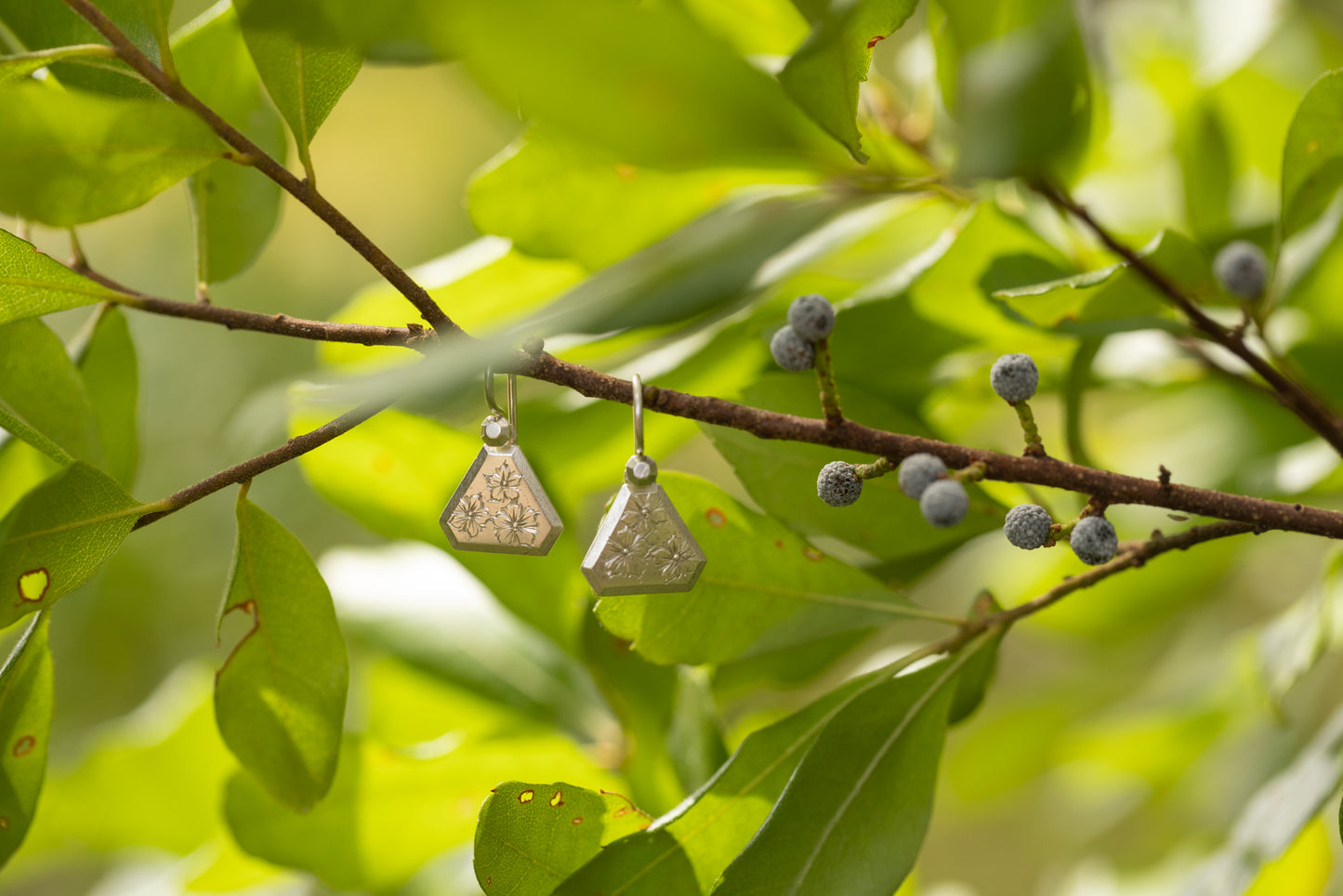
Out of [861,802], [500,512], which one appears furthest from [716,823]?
[500,512]

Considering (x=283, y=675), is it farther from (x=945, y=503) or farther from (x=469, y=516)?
(x=945, y=503)

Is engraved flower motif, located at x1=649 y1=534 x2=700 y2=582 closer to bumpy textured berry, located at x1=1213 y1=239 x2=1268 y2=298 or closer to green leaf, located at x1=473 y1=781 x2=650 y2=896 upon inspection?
green leaf, located at x1=473 y1=781 x2=650 y2=896

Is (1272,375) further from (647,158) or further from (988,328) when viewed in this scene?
(647,158)

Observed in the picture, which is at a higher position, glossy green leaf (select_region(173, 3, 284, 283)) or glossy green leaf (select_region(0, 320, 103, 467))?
glossy green leaf (select_region(173, 3, 284, 283))

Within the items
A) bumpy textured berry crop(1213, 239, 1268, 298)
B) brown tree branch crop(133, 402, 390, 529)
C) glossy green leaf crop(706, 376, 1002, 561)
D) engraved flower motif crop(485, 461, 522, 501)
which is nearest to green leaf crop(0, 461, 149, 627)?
brown tree branch crop(133, 402, 390, 529)

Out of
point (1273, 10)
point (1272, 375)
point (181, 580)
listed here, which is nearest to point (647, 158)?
point (1272, 375)
